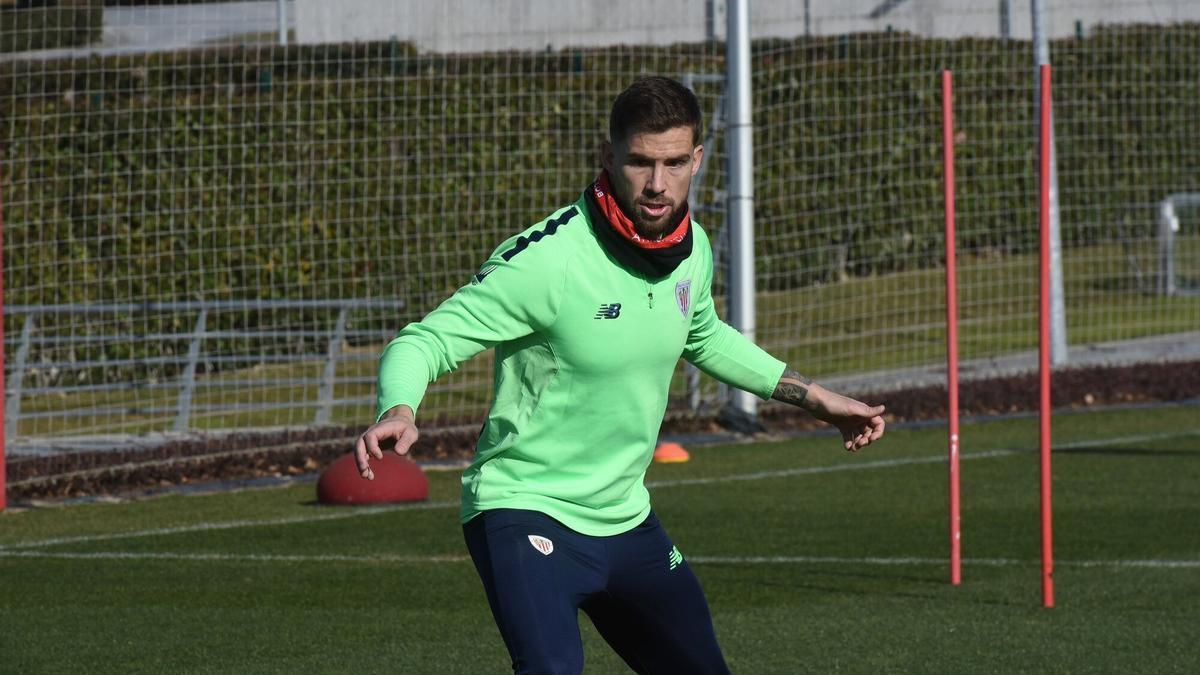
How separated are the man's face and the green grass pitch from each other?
3.04 meters

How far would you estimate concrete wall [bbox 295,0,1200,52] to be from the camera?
15336 millimetres

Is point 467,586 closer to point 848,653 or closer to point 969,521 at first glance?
point 848,653

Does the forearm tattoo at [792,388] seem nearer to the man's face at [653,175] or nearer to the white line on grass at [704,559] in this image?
the man's face at [653,175]

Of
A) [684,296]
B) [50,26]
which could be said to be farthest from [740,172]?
[684,296]

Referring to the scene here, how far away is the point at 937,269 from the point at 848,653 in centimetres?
1243

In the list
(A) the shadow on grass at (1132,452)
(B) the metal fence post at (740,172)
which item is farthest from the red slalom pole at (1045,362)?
(B) the metal fence post at (740,172)

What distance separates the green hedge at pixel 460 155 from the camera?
48.4 ft

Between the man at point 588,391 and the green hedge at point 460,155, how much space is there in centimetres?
1007

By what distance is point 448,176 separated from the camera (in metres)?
15.9

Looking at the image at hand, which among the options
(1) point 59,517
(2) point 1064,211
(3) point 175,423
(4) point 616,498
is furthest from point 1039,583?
(2) point 1064,211

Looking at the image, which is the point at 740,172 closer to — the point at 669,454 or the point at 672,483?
the point at 669,454

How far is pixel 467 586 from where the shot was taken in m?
8.74

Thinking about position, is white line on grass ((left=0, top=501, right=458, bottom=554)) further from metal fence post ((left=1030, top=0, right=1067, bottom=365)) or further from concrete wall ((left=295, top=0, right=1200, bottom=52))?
metal fence post ((left=1030, top=0, right=1067, bottom=365))

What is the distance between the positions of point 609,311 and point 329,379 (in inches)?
405
